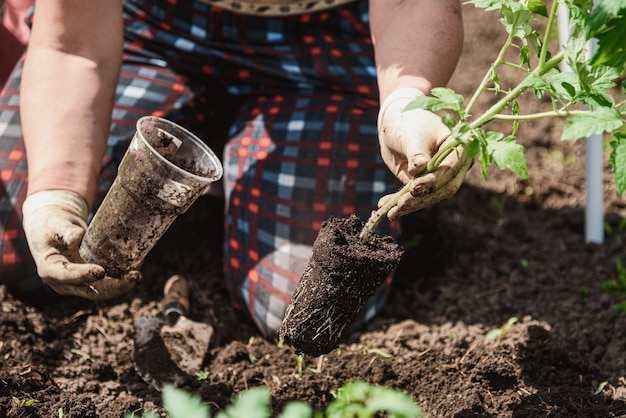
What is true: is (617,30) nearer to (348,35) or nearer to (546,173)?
(348,35)

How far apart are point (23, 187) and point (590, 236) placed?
187cm

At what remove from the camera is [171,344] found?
1854 mm

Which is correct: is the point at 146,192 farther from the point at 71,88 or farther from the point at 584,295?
the point at 584,295

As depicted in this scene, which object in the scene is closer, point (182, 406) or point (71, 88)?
point (182, 406)

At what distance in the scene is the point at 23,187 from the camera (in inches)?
83.3

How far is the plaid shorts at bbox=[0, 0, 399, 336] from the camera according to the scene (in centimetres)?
211

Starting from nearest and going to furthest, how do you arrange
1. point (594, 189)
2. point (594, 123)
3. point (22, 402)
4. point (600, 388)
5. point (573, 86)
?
point (594, 123)
point (573, 86)
point (22, 402)
point (600, 388)
point (594, 189)

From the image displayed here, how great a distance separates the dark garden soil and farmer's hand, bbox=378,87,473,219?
49 centimetres

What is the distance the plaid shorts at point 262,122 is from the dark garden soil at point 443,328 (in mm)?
149

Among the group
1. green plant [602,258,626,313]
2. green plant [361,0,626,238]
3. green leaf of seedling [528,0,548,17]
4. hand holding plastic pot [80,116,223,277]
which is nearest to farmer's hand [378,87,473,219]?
green plant [361,0,626,238]

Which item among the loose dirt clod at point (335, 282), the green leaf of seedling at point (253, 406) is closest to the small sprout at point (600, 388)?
the loose dirt clod at point (335, 282)

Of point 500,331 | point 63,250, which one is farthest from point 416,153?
point 63,250

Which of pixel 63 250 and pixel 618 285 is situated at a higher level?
pixel 63 250

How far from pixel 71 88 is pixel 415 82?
94 cm
